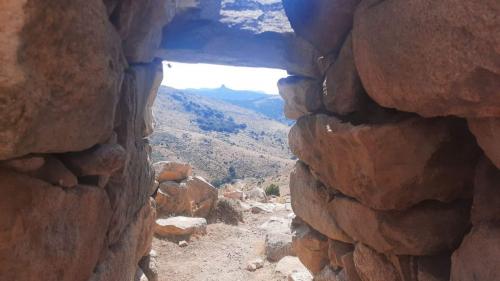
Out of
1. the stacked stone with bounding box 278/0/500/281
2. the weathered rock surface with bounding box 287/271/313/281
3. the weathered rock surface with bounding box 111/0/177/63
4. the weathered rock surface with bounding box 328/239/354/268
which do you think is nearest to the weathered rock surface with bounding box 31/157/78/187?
the weathered rock surface with bounding box 111/0/177/63

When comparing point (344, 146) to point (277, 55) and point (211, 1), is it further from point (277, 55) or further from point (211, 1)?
point (211, 1)

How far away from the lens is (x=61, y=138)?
1790mm

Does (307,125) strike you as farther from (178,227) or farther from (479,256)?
(178,227)

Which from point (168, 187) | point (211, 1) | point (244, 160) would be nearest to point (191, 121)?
point (244, 160)

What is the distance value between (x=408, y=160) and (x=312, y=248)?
5.46 ft

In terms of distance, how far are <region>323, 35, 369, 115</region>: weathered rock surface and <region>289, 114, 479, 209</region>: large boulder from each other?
0.51 ft

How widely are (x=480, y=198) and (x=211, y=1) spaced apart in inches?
103

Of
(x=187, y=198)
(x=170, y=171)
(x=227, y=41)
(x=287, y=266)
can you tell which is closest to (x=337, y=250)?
(x=227, y=41)

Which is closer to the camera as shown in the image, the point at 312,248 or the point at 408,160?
the point at 408,160

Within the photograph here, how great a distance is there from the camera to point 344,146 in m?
2.91

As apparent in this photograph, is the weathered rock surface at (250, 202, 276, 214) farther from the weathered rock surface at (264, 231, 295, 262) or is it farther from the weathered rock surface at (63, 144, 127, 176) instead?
the weathered rock surface at (63, 144, 127, 176)

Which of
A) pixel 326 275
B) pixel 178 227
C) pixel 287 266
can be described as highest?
Answer: pixel 326 275

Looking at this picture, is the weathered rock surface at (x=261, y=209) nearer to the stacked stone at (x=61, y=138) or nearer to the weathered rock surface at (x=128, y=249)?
the weathered rock surface at (x=128, y=249)

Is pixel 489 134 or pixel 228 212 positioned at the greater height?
pixel 489 134
